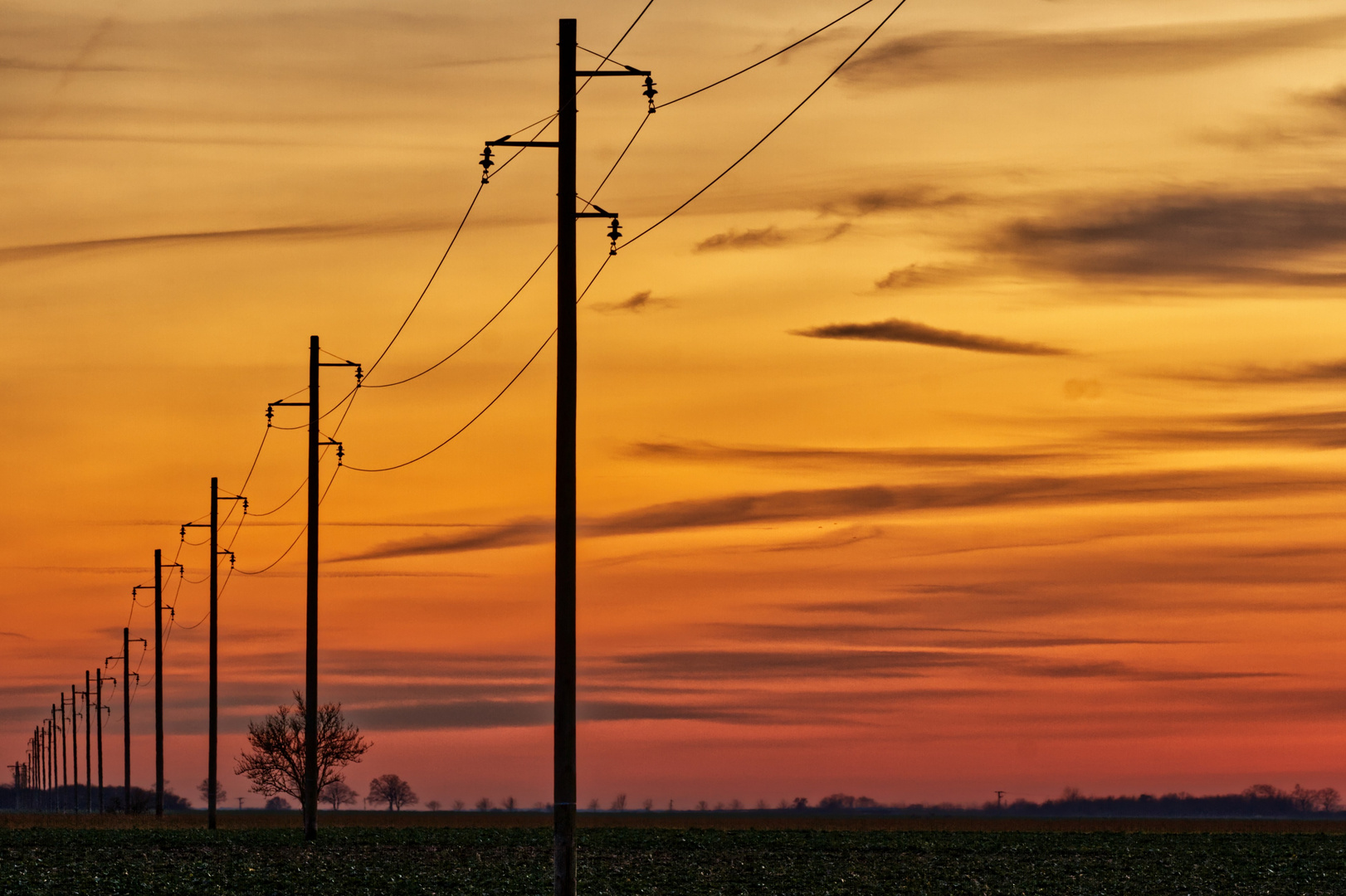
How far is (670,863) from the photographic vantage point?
5156 centimetres

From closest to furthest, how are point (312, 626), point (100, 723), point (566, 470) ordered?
point (566, 470)
point (312, 626)
point (100, 723)

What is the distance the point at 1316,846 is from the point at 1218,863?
11111 mm

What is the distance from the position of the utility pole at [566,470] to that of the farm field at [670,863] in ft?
58.2

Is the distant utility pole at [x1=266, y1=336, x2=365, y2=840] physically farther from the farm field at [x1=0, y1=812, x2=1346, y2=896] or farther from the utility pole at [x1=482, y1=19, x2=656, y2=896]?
the utility pole at [x1=482, y1=19, x2=656, y2=896]

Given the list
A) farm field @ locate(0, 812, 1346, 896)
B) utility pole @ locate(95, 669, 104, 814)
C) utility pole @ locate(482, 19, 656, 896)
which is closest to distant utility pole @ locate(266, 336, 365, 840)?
farm field @ locate(0, 812, 1346, 896)

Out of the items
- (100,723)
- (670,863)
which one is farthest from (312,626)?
(100,723)

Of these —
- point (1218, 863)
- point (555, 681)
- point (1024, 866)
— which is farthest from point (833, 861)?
point (555, 681)

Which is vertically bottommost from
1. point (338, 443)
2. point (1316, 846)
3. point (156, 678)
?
point (1316, 846)

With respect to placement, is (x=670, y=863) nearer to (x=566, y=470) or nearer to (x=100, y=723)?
(x=566, y=470)

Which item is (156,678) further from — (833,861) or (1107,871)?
(1107,871)

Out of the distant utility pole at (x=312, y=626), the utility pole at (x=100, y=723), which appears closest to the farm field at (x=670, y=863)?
the distant utility pole at (x=312, y=626)

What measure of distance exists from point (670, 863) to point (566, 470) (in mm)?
29950

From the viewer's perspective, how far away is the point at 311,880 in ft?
139

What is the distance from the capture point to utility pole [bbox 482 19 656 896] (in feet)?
78.4
